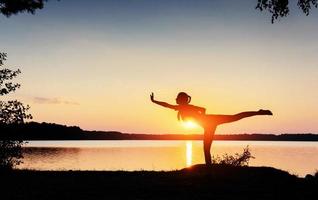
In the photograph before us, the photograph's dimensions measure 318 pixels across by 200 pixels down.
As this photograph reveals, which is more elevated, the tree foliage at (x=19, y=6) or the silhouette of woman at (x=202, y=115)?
the tree foliage at (x=19, y=6)

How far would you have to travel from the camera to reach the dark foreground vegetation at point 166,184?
14.3 meters

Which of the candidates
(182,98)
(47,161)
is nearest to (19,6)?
(182,98)

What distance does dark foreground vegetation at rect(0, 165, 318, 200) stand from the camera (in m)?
14.3

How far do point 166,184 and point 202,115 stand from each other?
2.64m

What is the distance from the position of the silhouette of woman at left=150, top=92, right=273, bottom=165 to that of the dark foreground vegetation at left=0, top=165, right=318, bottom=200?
5.27ft

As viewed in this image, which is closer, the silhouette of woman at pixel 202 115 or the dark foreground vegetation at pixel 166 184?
the dark foreground vegetation at pixel 166 184

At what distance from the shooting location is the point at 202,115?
17031 millimetres

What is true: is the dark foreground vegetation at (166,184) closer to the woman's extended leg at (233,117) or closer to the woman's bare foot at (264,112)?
the woman's extended leg at (233,117)

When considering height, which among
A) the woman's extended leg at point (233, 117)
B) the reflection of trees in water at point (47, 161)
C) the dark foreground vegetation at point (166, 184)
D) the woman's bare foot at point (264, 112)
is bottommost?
the reflection of trees in water at point (47, 161)

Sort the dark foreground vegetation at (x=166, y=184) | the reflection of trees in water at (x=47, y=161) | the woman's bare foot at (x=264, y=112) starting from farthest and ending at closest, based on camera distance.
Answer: the reflection of trees in water at (x=47, y=161)
the woman's bare foot at (x=264, y=112)
the dark foreground vegetation at (x=166, y=184)

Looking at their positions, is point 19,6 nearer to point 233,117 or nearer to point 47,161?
point 233,117

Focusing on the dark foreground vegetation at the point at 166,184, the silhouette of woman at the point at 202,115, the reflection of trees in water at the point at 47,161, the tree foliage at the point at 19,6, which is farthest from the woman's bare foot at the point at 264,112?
the reflection of trees in water at the point at 47,161

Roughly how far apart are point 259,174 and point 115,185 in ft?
17.1

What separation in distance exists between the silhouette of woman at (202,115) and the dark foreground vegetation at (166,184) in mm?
1608
